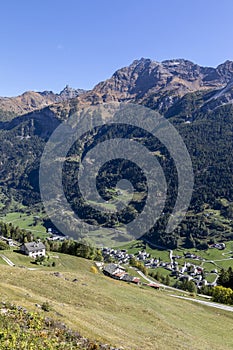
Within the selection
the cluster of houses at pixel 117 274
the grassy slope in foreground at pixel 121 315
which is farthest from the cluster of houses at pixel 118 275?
the grassy slope in foreground at pixel 121 315

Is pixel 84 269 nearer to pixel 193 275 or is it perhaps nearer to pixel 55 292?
pixel 55 292

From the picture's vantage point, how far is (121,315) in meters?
43.8

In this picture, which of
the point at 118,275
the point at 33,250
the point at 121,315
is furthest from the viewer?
the point at 33,250

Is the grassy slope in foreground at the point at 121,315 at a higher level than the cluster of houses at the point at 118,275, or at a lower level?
higher

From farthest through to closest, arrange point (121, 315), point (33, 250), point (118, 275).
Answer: point (33, 250) < point (118, 275) < point (121, 315)

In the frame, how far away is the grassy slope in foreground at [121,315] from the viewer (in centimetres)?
3350

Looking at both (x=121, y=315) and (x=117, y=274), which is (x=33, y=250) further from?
(x=121, y=315)

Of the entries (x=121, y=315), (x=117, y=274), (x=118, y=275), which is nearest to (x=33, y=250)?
(x=117, y=274)

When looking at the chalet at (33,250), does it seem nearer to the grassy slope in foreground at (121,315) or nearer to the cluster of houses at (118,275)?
the cluster of houses at (118,275)

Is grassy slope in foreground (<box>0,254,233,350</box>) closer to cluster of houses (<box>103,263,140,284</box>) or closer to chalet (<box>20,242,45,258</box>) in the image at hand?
cluster of houses (<box>103,263,140,284</box>)

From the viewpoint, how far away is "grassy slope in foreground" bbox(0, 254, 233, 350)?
33500mm

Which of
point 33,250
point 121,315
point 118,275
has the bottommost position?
point 118,275

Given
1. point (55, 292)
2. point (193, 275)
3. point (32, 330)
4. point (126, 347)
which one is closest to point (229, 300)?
point (55, 292)

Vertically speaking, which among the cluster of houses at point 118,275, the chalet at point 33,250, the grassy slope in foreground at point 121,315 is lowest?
the cluster of houses at point 118,275
